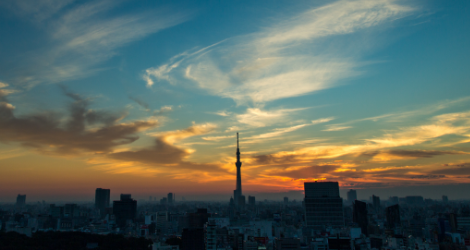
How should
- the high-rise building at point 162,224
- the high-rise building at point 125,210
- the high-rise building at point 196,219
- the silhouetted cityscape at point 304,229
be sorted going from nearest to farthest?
the silhouetted cityscape at point 304,229 → the high-rise building at point 162,224 → the high-rise building at point 196,219 → the high-rise building at point 125,210

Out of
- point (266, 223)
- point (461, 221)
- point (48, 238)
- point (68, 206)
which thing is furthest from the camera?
point (68, 206)

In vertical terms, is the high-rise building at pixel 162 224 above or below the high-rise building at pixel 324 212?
below

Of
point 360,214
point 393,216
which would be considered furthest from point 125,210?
point 393,216

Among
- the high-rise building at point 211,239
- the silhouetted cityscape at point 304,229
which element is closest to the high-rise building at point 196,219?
the silhouetted cityscape at point 304,229

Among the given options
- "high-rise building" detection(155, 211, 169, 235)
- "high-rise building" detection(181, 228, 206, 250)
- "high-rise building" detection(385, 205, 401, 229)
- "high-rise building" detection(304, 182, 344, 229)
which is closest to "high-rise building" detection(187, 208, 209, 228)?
"high-rise building" detection(155, 211, 169, 235)

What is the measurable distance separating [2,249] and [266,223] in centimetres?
5419

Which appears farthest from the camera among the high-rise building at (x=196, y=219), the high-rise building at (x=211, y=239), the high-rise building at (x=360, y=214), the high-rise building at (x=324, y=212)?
the high-rise building at (x=196, y=219)

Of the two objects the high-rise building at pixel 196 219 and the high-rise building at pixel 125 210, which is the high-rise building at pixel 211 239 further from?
the high-rise building at pixel 125 210

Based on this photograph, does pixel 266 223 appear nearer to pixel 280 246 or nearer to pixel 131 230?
pixel 280 246

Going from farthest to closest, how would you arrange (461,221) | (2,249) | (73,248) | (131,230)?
(131,230) < (461,221) < (73,248) < (2,249)

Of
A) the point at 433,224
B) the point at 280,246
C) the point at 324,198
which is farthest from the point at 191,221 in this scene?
the point at 433,224

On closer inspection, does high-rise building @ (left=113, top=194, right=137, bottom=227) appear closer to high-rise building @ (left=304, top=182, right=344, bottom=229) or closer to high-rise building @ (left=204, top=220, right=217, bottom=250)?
high-rise building @ (left=304, top=182, right=344, bottom=229)

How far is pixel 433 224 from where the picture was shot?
9262 cm

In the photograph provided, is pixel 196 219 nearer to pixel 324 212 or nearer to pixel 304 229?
pixel 304 229
